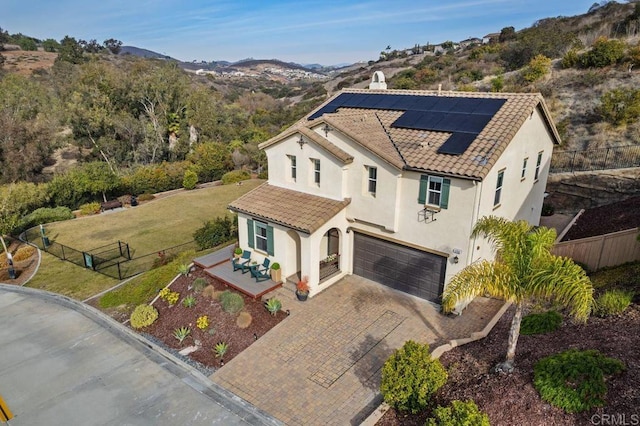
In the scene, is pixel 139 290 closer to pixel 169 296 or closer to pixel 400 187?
pixel 169 296

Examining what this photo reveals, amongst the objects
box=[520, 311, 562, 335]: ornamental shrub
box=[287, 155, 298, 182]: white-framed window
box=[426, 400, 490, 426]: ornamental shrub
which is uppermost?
box=[287, 155, 298, 182]: white-framed window

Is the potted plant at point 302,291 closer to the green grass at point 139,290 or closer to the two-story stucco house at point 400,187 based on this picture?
the two-story stucco house at point 400,187

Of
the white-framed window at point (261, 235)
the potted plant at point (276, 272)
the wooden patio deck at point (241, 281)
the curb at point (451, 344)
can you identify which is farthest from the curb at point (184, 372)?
the white-framed window at point (261, 235)

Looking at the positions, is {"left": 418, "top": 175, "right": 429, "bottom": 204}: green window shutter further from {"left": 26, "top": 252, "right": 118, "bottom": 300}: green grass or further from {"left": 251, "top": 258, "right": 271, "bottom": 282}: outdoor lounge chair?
{"left": 26, "top": 252, "right": 118, "bottom": 300}: green grass

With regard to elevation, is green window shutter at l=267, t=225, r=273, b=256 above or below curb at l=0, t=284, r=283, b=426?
below

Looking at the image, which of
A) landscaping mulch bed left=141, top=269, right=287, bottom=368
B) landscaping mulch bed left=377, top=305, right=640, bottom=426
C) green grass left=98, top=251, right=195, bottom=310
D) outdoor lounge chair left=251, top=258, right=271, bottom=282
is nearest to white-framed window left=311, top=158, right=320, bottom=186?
outdoor lounge chair left=251, top=258, right=271, bottom=282

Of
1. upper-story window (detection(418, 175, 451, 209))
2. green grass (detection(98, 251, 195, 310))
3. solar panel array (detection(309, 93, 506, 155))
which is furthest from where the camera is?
green grass (detection(98, 251, 195, 310))

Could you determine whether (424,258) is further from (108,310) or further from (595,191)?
(595,191)
